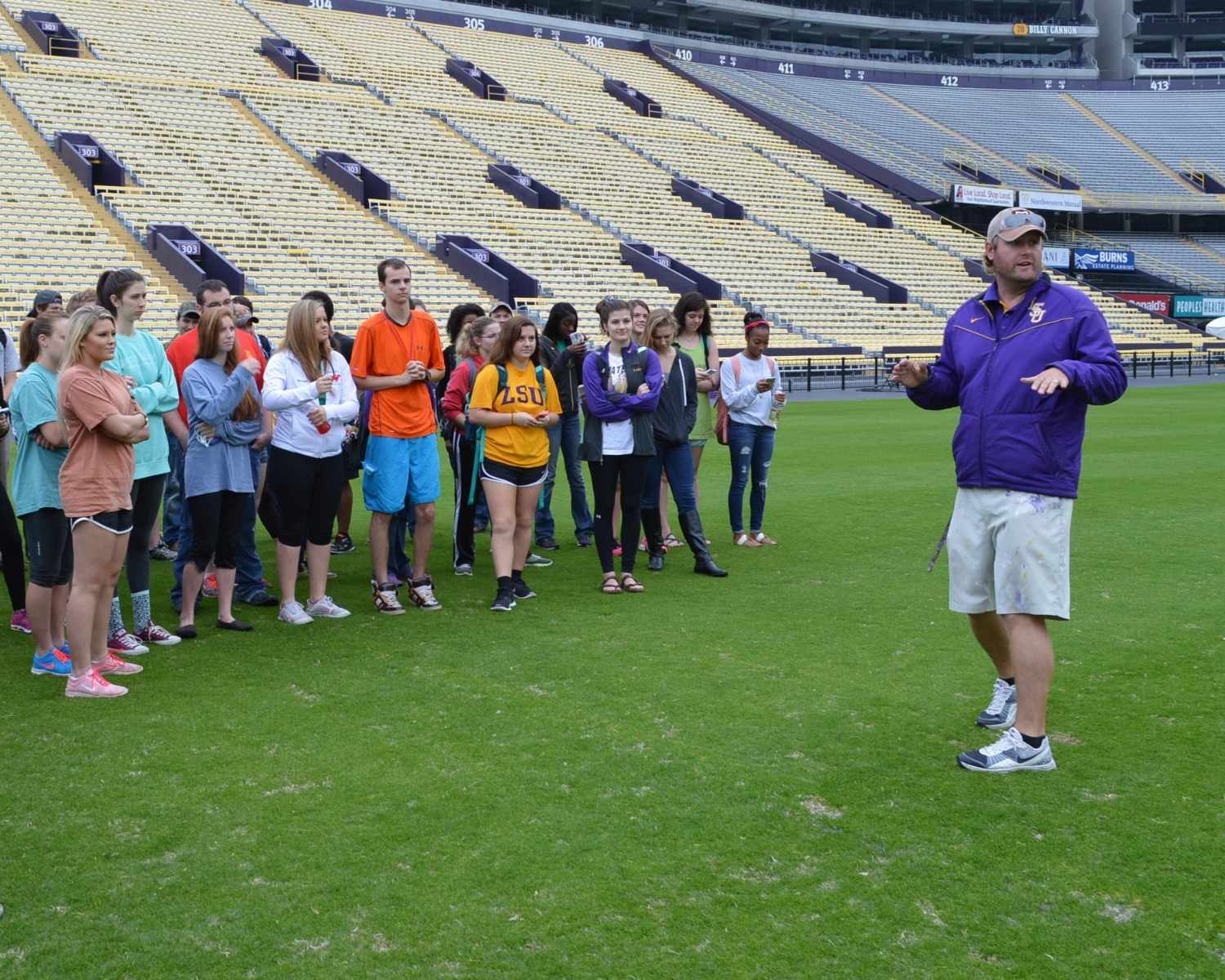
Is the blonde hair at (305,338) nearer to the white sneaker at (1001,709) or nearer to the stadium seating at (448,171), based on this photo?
the white sneaker at (1001,709)

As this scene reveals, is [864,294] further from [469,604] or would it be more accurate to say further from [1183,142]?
[469,604]

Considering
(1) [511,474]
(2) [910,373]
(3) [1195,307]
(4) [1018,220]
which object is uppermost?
(3) [1195,307]

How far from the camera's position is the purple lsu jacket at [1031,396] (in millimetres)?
4309

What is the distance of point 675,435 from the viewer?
8.16 m

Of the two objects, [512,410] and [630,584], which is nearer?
[512,410]

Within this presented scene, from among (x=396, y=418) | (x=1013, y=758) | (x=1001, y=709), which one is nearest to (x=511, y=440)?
(x=396, y=418)

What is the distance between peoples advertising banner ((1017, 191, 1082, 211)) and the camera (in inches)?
1906

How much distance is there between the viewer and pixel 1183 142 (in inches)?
2212

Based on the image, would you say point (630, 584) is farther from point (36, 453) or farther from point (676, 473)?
point (36, 453)

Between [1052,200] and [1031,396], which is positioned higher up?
[1052,200]

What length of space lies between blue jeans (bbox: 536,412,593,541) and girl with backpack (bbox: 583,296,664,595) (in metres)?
1.25

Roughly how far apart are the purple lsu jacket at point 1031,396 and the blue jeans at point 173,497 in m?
5.49

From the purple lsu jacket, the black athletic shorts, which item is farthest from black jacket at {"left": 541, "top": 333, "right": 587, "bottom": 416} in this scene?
the purple lsu jacket

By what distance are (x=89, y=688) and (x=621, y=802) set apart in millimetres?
2696
